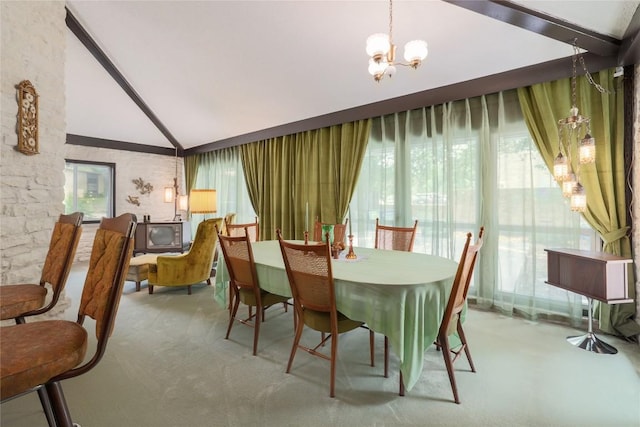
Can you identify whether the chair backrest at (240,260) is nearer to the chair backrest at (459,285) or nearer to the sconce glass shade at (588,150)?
the chair backrest at (459,285)

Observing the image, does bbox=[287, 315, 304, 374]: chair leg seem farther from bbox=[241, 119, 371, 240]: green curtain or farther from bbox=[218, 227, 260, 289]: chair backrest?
bbox=[241, 119, 371, 240]: green curtain

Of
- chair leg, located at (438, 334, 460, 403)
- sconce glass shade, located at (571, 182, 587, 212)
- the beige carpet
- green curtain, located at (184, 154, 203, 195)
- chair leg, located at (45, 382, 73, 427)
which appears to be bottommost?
the beige carpet

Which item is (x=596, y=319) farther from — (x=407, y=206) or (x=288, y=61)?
(x=288, y=61)

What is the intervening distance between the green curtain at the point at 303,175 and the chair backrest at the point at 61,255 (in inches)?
121

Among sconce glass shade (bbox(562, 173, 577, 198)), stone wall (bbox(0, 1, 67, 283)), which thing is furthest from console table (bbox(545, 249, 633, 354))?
stone wall (bbox(0, 1, 67, 283))

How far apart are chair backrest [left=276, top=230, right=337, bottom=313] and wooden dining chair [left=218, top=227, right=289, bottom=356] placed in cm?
46

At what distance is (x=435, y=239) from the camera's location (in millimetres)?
3506

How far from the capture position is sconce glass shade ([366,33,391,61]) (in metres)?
1.90

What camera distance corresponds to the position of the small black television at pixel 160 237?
502cm

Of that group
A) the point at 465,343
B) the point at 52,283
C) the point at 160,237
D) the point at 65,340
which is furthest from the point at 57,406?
the point at 160,237

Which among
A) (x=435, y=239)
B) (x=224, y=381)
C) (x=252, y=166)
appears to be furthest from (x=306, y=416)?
(x=252, y=166)

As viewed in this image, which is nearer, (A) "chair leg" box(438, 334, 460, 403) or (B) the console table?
(A) "chair leg" box(438, 334, 460, 403)

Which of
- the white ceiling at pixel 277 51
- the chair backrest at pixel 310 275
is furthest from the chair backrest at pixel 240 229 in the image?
the white ceiling at pixel 277 51

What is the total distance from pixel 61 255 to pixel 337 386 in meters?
1.75
